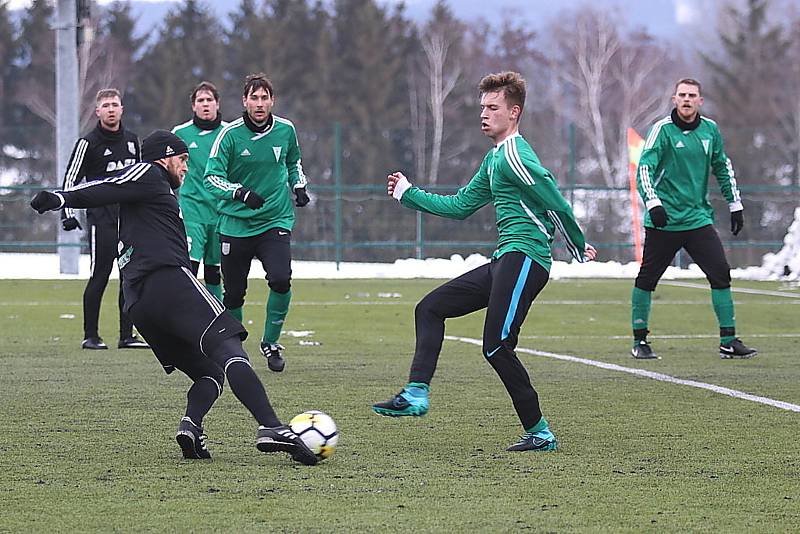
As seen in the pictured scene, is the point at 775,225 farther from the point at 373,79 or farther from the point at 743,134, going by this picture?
the point at 373,79

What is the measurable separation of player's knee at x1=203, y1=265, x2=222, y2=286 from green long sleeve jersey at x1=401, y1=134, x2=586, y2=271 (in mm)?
4500

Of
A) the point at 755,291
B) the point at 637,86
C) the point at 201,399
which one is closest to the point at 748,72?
the point at 637,86

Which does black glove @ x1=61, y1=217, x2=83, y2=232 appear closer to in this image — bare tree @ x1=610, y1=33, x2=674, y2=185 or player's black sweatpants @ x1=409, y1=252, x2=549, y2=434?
player's black sweatpants @ x1=409, y1=252, x2=549, y2=434

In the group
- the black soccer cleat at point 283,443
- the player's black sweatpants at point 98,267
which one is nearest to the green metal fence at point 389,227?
the player's black sweatpants at point 98,267

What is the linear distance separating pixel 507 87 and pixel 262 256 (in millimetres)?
3759

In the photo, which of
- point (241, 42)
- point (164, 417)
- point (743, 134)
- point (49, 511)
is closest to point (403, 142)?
point (743, 134)

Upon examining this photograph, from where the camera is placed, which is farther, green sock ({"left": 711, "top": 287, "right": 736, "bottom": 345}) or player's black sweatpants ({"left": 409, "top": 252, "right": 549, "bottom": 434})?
green sock ({"left": 711, "top": 287, "right": 736, "bottom": 345})

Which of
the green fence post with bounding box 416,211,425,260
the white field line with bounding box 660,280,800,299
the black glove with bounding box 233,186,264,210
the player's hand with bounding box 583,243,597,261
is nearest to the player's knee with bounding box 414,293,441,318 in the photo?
the player's hand with bounding box 583,243,597,261

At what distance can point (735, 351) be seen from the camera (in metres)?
10.9

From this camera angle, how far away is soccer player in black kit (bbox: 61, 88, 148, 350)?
11.2 metres

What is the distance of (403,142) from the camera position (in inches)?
1590

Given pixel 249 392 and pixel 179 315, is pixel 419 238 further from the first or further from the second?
pixel 249 392

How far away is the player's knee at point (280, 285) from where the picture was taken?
10.0 meters

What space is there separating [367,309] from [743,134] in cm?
2629
